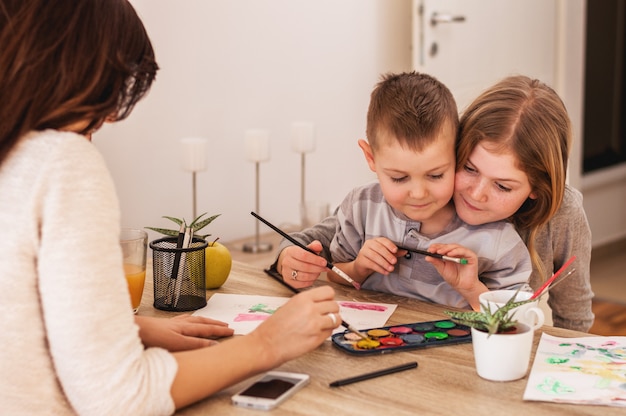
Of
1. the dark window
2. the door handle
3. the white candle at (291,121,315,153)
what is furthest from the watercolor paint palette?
the dark window

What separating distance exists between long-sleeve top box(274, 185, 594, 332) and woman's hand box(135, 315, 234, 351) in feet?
1.55

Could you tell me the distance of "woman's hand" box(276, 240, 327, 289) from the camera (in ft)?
5.47

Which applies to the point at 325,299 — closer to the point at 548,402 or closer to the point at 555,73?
the point at 548,402

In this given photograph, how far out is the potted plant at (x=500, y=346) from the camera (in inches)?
46.6

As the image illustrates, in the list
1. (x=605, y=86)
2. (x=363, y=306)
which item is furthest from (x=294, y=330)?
(x=605, y=86)

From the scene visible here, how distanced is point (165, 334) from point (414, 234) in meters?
0.59

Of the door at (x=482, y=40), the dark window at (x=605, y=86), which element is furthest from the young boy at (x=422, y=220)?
the dark window at (x=605, y=86)

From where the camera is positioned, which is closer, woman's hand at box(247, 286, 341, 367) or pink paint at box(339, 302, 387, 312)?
woman's hand at box(247, 286, 341, 367)

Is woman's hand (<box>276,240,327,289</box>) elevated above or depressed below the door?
below

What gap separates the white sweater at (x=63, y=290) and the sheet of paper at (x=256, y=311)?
0.43 m

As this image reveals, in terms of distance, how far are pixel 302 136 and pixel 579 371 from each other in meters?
2.27

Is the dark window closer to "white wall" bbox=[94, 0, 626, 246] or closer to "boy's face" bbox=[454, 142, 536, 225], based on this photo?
"white wall" bbox=[94, 0, 626, 246]

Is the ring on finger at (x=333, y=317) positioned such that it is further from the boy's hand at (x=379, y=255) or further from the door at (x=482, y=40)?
the door at (x=482, y=40)

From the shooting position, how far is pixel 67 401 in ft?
3.45
